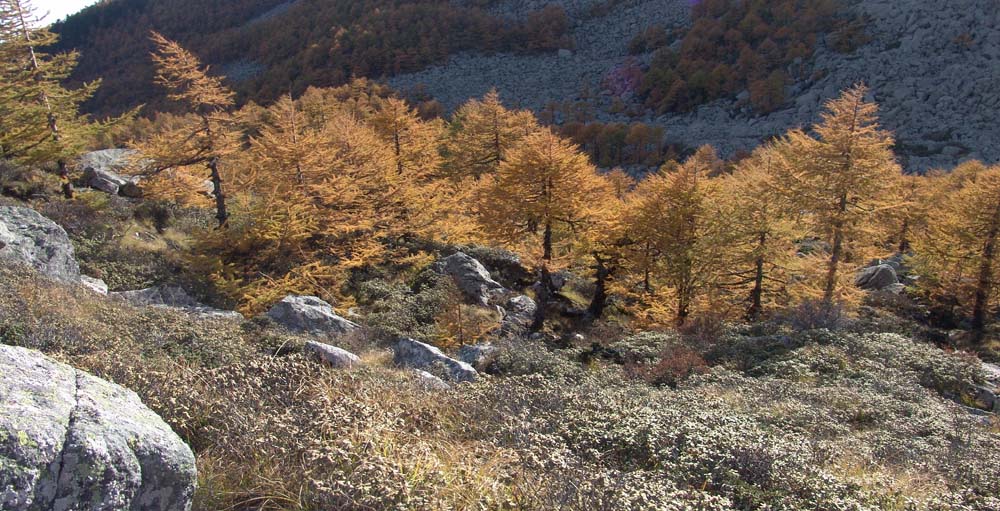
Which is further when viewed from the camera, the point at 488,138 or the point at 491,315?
the point at 488,138

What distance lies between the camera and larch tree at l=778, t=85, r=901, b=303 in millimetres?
16781

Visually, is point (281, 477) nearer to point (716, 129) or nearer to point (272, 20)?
point (716, 129)

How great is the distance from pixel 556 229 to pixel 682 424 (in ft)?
45.1

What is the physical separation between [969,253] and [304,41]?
105025 millimetres

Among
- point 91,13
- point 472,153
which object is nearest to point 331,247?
point 472,153

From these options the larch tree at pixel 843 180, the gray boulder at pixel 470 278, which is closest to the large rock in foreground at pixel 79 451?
the gray boulder at pixel 470 278

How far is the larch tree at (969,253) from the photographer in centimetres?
2108

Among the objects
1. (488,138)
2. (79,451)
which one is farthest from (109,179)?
(79,451)

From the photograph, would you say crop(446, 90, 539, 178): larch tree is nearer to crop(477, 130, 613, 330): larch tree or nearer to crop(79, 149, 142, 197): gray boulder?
crop(477, 130, 613, 330): larch tree

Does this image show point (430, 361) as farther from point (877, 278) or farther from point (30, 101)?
point (877, 278)

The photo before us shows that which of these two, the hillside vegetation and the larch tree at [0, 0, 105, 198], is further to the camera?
the larch tree at [0, 0, 105, 198]

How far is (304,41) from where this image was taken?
102125 mm

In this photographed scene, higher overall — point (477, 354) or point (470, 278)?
point (477, 354)

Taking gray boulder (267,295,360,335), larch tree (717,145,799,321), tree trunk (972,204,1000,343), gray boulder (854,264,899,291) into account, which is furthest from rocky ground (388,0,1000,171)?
gray boulder (267,295,360,335)
